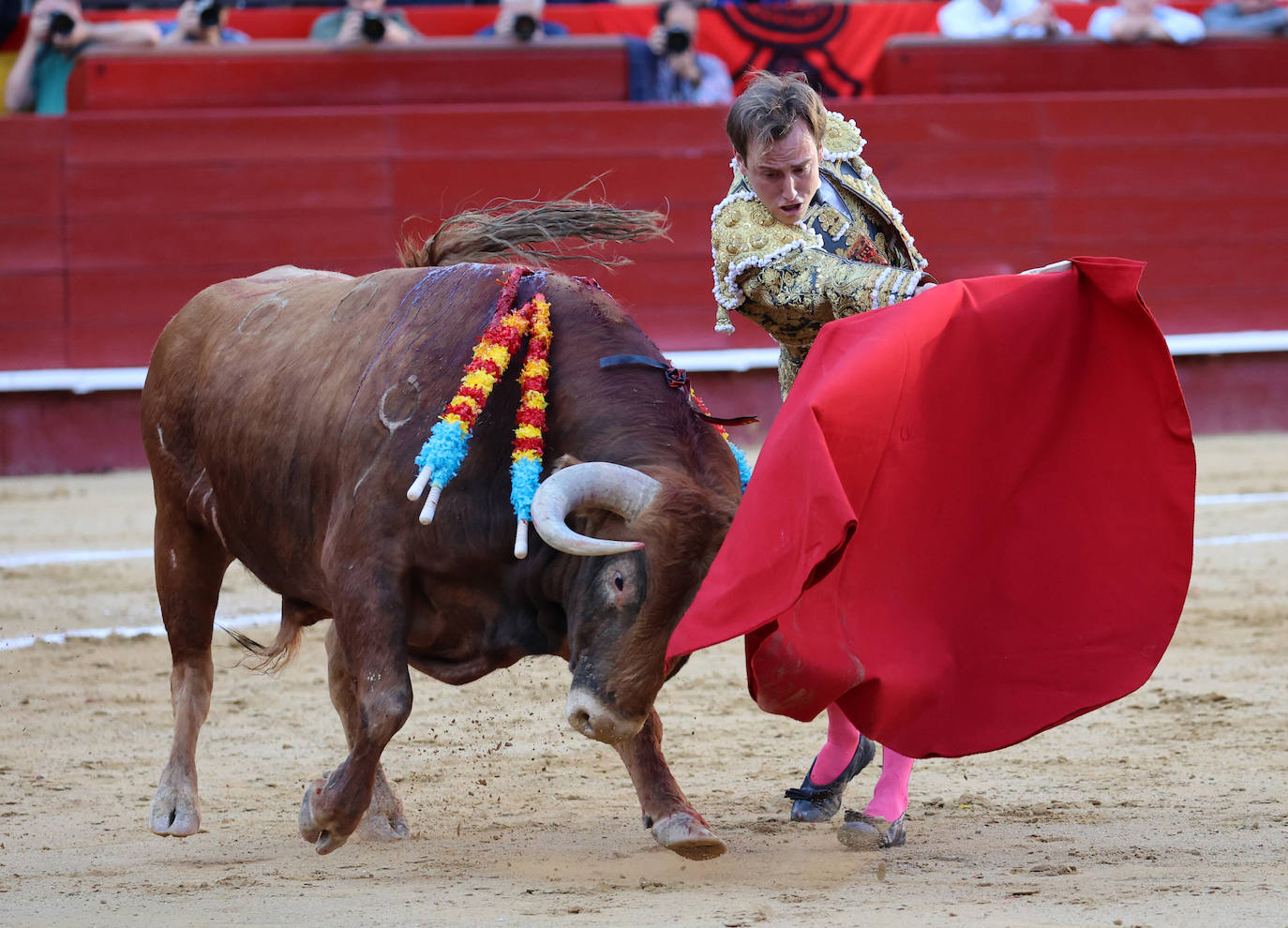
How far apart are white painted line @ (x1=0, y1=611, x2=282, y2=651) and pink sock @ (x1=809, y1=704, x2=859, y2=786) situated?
224cm

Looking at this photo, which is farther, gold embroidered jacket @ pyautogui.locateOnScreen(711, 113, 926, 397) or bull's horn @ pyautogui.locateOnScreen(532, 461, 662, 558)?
gold embroidered jacket @ pyautogui.locateOnScreen(711, 113, 926, 397)

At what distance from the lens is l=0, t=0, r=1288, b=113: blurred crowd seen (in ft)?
25.6

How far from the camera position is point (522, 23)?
25.8 feet

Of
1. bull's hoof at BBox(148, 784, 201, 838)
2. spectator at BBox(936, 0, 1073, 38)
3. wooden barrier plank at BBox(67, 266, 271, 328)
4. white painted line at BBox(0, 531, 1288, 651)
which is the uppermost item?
spectator at BBox(936, 0, 1073, 38)

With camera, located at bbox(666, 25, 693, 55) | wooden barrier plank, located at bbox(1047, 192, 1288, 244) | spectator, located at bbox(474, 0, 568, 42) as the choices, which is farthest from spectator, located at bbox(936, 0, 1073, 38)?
spectator, located at bbox(474, 0, 568, 42)

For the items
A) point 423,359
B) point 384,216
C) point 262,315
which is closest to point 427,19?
point 384,216

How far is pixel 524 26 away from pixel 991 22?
244 cm

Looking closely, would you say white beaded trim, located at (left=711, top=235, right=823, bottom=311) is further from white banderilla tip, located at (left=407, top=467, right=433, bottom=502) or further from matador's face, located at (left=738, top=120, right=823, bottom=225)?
white banderilla tip, located at (left=407, top=467, right=433, bottom=502)

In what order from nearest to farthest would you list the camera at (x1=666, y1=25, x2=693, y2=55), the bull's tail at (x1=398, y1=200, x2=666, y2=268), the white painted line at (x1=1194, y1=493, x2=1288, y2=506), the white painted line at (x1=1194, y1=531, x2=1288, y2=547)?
the bull's tail at (x1=398, y1=200, x2=666, y2=268) → the white painted line at (x1=1194, y1=531, x2=1288, y2=547) → the white painted line at (x1=1194, y1=493, x2=1288, y2=506) → the camera at (x1=666, y1=25, x2=693, y2=55)

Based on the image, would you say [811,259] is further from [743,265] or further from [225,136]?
[225,136]

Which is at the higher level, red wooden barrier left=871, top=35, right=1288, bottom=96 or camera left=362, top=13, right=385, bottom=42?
red wooden barrier left=871, top=35, right=1288, bottom=96

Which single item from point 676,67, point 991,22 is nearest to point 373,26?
point 676,67

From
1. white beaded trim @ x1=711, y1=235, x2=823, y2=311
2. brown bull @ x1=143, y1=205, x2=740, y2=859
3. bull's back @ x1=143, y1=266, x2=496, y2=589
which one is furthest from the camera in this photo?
bull's back @ x1=143, y1=266, x2=496, y2=589

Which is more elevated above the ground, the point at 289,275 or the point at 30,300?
the point at 289,275
